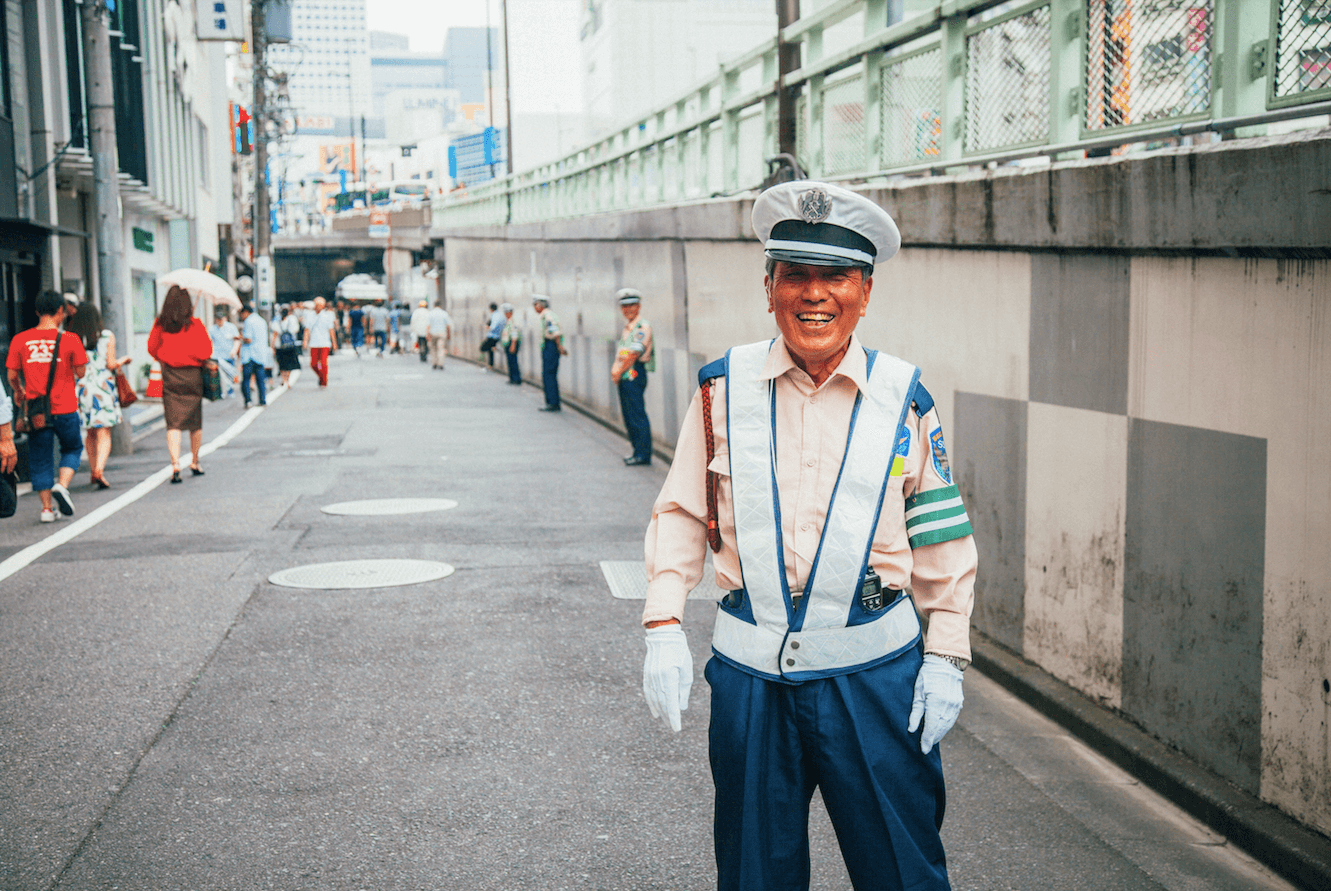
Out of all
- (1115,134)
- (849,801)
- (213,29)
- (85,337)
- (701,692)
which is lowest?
(701,692)

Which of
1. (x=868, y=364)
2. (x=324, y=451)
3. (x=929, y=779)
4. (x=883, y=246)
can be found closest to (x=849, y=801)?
(x=929, y=779)

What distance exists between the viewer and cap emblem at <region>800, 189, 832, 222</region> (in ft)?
8.78

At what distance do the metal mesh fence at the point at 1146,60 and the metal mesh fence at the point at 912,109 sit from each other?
199 centimetres

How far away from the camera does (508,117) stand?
49.9 m

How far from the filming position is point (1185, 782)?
14.5 feet

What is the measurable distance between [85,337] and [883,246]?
10523 mm

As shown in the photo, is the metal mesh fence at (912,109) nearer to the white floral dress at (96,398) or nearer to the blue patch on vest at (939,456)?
the blue patch on vest at (939,456)

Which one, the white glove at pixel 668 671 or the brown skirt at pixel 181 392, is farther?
the brown skirt at pixel 181 392

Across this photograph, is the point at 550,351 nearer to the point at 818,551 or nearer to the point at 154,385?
the point at 154,385

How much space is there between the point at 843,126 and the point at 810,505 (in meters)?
7.86

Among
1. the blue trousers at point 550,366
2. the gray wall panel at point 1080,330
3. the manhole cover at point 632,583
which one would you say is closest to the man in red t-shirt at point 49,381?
the manhole cover at point 632,583

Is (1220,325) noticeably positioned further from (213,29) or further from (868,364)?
(213,29)

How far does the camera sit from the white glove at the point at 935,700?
8.81ft

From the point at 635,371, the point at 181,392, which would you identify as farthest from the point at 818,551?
the point at 635,371
